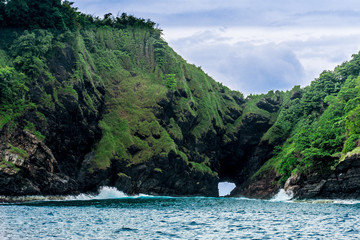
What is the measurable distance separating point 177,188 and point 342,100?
167 feet

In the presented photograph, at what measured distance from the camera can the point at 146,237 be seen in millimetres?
22938

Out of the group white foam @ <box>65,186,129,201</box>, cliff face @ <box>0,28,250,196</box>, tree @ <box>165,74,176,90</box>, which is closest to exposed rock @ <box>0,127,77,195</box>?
cliff face @ <box>0,28,250,196</box>

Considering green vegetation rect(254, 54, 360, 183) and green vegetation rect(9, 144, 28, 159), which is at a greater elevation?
green vegetation rect(254, 54, 360, 183)

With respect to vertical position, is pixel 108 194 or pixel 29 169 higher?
pixel 29 169

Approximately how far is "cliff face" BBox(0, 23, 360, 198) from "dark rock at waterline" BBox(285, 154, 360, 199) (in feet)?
0.81

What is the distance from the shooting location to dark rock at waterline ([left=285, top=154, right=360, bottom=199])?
63781 millimetres

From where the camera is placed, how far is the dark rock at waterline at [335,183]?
63781mm

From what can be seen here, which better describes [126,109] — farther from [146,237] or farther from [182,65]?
[146,237]

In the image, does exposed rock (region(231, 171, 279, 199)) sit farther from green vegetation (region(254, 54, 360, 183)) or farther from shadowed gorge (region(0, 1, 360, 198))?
green vegetation (region(254, 54, 360, 183))

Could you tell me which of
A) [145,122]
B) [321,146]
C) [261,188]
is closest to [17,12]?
[145,122]

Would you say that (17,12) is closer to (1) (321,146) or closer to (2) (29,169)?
(2) (29,169)

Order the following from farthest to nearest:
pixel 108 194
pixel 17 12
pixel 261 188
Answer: pixel 261 188 → pixel 108 194 → pixel 17 12

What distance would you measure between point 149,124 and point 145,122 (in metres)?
1.41

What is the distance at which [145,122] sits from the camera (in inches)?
4385
